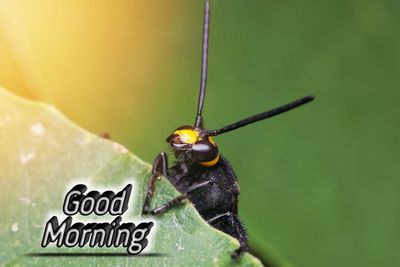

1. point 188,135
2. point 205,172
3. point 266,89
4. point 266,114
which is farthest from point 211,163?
point 266,89

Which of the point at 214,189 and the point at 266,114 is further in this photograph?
the point at 214,189

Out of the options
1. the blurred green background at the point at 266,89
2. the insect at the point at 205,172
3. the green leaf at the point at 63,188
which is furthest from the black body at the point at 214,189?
the green leaf at the point at 63,188

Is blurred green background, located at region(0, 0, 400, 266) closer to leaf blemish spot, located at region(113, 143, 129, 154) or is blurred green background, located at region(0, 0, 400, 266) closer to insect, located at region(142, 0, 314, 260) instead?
insect, located at region(142, 0, 314, 260)

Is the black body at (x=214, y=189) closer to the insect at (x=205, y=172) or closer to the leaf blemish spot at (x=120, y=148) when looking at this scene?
the insect at (x=205, y=172)

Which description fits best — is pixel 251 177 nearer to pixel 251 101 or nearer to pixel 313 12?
pixel 251 101

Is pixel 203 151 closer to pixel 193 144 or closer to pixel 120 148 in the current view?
pixel 193 144

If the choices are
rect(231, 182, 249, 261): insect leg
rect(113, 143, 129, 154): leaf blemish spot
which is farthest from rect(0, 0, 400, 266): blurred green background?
rect(113, 143, 129, 154): leaf blemish spot

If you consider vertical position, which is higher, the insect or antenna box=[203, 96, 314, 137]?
antenna box=[203, 96, 314, 137]
